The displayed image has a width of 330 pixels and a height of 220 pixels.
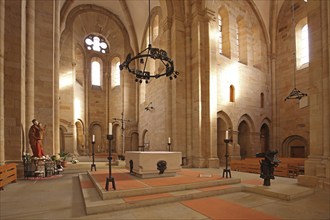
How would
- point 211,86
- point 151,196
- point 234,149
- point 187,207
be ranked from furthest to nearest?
point 234,149
point 211,86
point 151,196
point 187,207

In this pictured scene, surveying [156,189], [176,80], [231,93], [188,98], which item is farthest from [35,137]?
[231,93]

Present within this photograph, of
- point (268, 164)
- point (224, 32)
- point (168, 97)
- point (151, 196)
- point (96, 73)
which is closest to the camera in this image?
point (151, 196)

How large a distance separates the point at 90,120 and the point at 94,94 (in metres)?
2.72

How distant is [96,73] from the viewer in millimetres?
24047

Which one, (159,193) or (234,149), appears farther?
(234,149)

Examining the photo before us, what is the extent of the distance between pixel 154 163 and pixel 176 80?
684cm

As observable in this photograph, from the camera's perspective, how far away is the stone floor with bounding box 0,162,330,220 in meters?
4.30

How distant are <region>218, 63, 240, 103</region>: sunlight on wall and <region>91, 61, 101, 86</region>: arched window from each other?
14141 mm

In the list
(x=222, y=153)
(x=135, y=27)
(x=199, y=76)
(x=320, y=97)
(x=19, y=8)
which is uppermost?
(x=135, y=27)

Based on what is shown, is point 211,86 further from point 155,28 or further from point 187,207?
point 187,207

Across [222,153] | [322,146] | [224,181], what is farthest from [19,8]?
[222,153]

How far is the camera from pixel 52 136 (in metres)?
11.0

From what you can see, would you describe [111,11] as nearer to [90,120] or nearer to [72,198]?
[90,120]

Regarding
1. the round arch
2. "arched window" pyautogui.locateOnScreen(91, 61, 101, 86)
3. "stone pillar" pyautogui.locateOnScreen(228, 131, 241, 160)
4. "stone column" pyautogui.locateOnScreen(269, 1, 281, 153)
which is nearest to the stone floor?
"stone pillar" pyautogui.locateOnScreen(228, 131, 241, 160)
